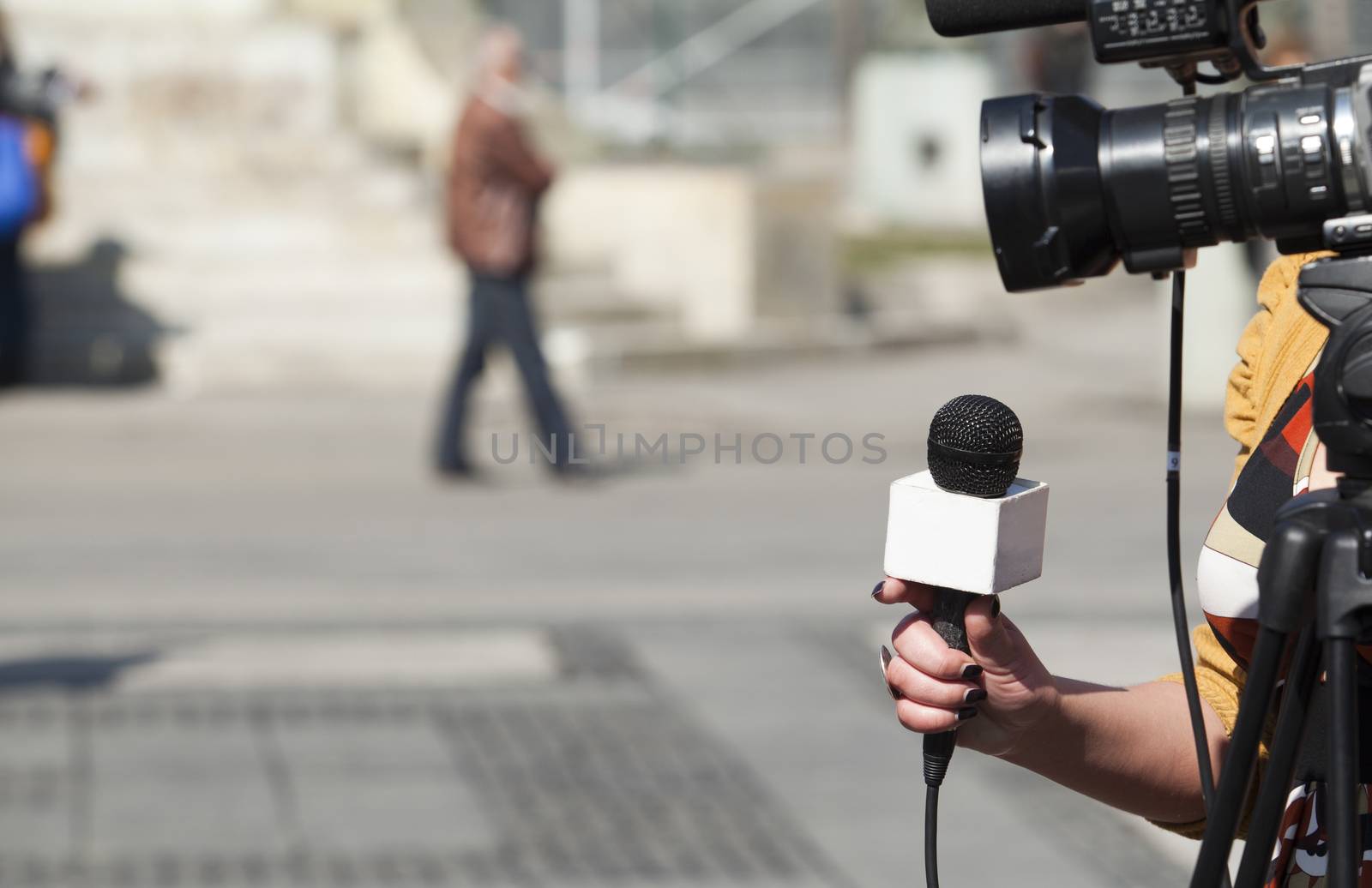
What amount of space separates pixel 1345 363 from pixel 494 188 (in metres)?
7.81

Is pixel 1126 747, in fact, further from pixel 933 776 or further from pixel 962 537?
pixel 962 537

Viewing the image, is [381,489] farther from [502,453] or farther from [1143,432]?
[502,453]

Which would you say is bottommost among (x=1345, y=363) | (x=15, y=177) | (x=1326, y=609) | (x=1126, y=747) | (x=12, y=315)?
(x=12, y=315)

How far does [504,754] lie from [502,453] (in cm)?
284

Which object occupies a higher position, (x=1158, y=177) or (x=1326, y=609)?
(x=1158, y=177)

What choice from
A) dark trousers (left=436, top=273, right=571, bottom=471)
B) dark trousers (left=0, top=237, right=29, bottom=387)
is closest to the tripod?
dark trousers (left=436, top=273, right=571, bottom=471)

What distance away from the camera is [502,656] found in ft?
20.2

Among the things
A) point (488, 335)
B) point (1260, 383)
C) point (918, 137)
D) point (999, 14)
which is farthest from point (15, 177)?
point (918, 137)

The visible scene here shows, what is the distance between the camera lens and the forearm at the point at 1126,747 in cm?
167

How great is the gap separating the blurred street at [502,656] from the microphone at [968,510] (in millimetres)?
3069

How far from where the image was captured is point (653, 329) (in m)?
12.9

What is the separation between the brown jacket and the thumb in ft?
24.2

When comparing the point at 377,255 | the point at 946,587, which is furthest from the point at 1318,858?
the point at 377,255

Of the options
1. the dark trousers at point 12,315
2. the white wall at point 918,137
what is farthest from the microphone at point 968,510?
the white wall at point 918,137
